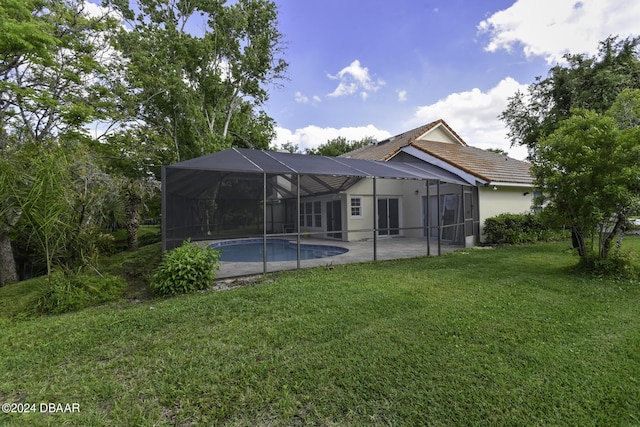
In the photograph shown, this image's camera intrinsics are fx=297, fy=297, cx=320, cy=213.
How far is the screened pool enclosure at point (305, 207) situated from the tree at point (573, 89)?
232 inches

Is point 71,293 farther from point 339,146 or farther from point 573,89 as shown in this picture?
point 339,146

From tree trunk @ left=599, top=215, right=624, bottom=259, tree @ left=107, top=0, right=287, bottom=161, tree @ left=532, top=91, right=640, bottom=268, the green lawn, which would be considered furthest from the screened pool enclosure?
tree @ left=107, top=0, right=287, bottom=161

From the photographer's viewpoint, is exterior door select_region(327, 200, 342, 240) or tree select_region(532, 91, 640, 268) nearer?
tree select_region(532, 91, 640, 268)

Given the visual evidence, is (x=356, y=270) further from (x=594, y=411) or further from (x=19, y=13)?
(x=19, y=13)

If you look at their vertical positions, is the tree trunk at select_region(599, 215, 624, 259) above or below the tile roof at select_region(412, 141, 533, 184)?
below

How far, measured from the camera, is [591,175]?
580 centimetres

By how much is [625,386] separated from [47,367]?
5.25 meters

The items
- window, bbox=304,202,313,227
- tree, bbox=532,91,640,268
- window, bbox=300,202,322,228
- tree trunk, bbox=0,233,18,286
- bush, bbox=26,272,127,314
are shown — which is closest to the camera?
bush, bbox=26,272,127,314

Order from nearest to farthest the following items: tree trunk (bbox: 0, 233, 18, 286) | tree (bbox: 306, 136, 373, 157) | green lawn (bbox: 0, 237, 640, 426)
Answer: green lawn (bbox: 0, 237, 640, 426) → tree trunk (bbox: 0, 233, 18, 286) → tree (bbox: 306, 136, 373, 157)

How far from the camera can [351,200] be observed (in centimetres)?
1401

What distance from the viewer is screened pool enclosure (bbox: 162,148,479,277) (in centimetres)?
714

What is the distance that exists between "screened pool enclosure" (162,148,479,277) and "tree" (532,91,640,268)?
8.89ft

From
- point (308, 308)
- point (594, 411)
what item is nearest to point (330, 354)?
point (308, 308)

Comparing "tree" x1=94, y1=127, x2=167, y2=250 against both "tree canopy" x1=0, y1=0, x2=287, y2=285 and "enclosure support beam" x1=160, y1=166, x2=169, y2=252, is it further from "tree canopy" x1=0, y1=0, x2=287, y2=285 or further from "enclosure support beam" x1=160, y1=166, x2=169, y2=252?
"enclosure support beam" x1=160, y1=166, x2=169, y2=252
